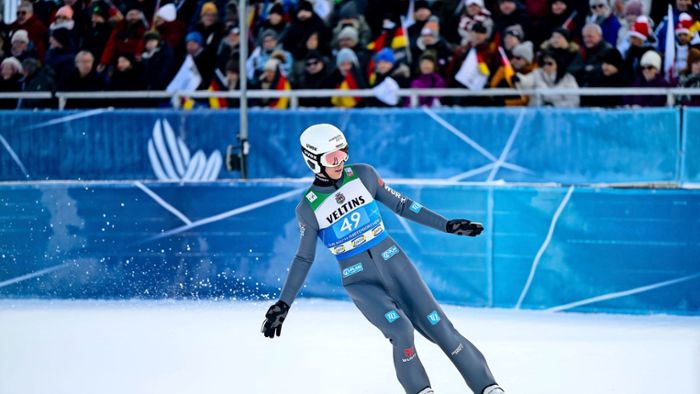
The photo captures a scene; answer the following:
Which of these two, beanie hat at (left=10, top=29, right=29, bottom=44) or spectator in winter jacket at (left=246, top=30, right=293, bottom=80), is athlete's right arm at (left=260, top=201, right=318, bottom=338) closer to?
spectator in winter jacket at (left=246, top=30, right=293, bottom=80)

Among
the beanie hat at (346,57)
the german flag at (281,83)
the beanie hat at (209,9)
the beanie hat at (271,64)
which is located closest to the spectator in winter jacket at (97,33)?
the beanie hat at (209,9)

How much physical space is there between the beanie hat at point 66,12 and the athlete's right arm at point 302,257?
344 inches

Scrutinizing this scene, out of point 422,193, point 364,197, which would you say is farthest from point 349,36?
point 364,197

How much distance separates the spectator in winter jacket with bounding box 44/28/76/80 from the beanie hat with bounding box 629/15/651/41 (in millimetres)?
6972

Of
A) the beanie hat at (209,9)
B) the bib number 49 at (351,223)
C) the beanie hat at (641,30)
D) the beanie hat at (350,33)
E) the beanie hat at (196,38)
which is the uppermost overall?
the beanie hat at (209,9)

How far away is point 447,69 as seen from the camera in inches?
476

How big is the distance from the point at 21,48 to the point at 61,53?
59cm

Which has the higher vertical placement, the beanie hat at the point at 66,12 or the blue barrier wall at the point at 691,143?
the beanie hat at the point at 66,12

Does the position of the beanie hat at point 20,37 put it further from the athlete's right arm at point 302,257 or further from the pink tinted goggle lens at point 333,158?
the pink tinted goggle lens at point 333,158

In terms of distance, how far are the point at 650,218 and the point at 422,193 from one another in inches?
Answer: 85.2

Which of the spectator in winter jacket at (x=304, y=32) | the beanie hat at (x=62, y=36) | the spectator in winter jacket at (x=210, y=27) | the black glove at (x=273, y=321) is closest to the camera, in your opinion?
the black glove at (x=273, y=321)

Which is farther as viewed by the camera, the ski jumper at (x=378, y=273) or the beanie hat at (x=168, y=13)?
the beanie hat at (x=168, y=13)

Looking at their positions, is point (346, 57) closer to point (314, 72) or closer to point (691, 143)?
point (314, 72)

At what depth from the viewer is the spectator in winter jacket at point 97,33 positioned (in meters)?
13.7
